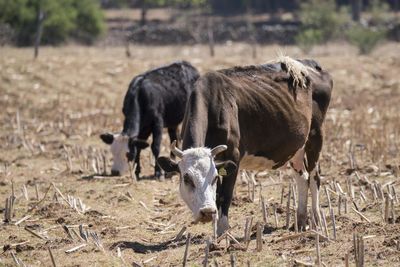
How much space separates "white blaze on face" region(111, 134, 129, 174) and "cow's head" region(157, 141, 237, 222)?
629 centimetres

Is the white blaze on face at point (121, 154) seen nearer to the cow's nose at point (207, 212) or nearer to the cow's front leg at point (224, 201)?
the cow's front leg at point (224, 201)

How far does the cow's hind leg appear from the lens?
36.3ft

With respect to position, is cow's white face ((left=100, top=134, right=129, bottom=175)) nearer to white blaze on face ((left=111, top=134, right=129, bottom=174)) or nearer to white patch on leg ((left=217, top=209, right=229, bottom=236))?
white blaze on face ((left=111, top=134, right=129, bottom=174))

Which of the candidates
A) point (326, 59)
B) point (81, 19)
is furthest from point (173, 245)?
point (81, 19)

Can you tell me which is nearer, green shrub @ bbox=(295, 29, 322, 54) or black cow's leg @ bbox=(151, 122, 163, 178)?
black cow's leg @ bbox=(151, 122, 163, 178)

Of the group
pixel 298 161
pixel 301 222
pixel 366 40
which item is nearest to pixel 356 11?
pixel 366 40

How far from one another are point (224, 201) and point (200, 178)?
102 cm

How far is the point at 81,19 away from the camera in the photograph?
5450cm

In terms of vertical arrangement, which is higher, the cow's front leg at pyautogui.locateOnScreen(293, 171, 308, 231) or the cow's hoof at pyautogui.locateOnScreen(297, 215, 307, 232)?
the cow's front leg at pyautogui.locateOnScreen(293, 171, 308, 231)

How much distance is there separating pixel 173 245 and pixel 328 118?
1340 centimetres

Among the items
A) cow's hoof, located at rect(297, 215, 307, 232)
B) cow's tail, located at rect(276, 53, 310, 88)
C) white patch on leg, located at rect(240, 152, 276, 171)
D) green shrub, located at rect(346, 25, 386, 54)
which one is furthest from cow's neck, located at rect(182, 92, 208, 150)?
green shrub, located at rect(346, 25, 386, 54)

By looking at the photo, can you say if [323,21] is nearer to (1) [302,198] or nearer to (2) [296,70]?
(2) [296,70]

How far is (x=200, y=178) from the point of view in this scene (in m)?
9.05

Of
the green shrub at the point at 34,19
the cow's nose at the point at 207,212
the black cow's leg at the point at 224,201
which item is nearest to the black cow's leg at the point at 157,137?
the black cow's leg at the point at 224,201
